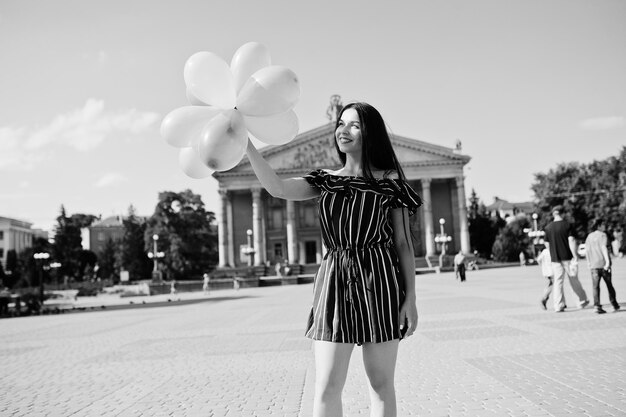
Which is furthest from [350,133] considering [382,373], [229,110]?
[382,373]

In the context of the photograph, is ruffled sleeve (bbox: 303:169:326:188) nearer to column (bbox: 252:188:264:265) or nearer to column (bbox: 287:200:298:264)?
column (bbox: 287:200:298:264)

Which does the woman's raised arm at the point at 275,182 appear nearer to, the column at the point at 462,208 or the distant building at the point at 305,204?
the distant building at the point at 305,204

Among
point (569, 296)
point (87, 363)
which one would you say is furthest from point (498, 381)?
point (569, 296)

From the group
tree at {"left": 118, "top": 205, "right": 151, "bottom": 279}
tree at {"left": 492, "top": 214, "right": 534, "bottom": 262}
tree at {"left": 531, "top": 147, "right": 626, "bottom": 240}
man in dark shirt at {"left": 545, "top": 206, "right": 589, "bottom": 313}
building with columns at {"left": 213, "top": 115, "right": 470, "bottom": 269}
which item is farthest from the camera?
tree at {"left": 118, "top": 205, "right": 151, "bottom": 279}

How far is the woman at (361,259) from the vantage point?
3.03m

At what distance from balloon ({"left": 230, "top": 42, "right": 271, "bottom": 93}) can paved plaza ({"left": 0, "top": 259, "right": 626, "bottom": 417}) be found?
3325 mm

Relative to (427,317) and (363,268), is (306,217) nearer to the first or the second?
(427,317)

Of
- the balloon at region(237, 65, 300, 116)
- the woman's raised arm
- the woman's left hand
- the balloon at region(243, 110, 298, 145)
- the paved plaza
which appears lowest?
the paved plaza

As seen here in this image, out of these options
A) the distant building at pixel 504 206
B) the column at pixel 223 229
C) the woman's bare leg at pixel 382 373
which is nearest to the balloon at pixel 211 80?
the woman's bare leg at pixel 382 373

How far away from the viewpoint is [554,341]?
8703mm

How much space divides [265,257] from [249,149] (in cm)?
7259

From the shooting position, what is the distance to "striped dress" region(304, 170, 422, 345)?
10.0 ft

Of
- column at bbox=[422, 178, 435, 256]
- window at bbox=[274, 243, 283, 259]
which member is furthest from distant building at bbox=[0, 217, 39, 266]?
column at bbox=[422, 178, 435, 256]

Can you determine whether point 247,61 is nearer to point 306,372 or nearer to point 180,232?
point 306,372
